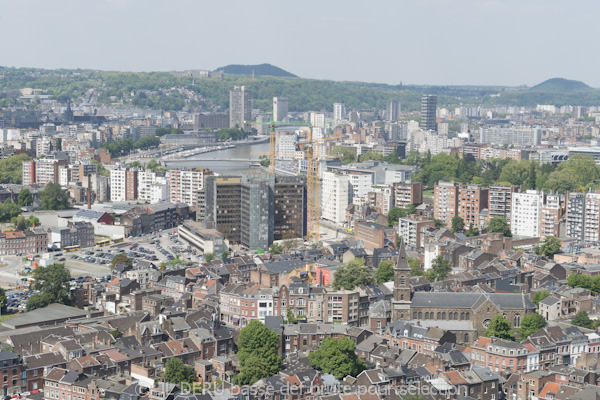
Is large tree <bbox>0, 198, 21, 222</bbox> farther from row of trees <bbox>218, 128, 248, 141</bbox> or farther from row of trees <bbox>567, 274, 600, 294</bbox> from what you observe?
row of trees <bbox>218, 128, 248, 141</bbox>

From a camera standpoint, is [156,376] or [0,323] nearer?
[156,376]

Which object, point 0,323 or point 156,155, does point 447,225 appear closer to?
point 0,323

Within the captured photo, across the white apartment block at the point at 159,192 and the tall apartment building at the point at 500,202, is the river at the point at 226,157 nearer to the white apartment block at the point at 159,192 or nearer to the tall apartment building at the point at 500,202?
the white apartment block at the point at 159,192

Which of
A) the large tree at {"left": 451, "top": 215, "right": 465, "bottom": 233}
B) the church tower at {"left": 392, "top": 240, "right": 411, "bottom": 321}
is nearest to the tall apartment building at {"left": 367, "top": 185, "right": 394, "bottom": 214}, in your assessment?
the large tree at {"left": 451, "top": 215, "right": 465, "bottom": 233}

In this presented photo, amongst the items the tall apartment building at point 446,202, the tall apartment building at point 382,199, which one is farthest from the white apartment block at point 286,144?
the tall apartment building at point 446,202

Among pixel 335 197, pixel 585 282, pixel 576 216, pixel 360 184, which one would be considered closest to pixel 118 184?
pixel 335 197

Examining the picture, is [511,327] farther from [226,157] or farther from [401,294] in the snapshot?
[226,157]

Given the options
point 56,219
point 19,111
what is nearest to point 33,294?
point 56,219
